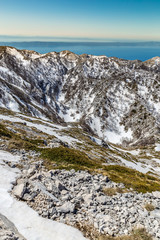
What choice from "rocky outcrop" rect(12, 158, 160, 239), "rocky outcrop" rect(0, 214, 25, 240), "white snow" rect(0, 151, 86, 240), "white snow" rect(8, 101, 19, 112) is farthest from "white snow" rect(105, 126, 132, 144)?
"rocky outcrop" rect(0, 214, 25, 240)

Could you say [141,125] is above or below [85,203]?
below

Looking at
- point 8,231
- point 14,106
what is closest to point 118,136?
point 14,106

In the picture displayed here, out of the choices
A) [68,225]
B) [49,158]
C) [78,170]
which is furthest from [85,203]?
[49,158]

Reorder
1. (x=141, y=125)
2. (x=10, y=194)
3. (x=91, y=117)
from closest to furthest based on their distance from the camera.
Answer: (x=10, y=194) < (x=141, y=125) < (x=91, y=117)

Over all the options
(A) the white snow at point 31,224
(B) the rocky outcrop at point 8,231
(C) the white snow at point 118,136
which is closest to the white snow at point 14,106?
(C) the white snow at point 118,136

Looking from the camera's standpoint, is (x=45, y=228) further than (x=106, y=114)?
No

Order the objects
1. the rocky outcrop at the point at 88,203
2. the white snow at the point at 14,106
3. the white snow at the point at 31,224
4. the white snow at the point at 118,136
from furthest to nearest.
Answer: the white snow at the point at 118,136 → the white snow at the point at 14,106 → the rocky outcrop at the point at 88,203 → the white snow at the point at 31,224

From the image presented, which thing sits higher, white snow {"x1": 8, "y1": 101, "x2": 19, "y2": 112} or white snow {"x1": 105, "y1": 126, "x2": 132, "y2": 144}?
white snow {"x1": 8, "y1": 101, "x2": 19, "y2": 112}

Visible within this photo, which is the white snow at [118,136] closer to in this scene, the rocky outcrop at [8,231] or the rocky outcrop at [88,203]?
the rocky outcrop at [88,203]

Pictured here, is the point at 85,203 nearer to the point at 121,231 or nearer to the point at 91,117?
the point at 121,231

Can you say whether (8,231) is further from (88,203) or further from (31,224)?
(88,203)

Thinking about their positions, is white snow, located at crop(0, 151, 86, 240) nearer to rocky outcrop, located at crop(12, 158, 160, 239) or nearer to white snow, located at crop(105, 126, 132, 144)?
rocky outcrop, located at crop(12, 158, 160, 239)
